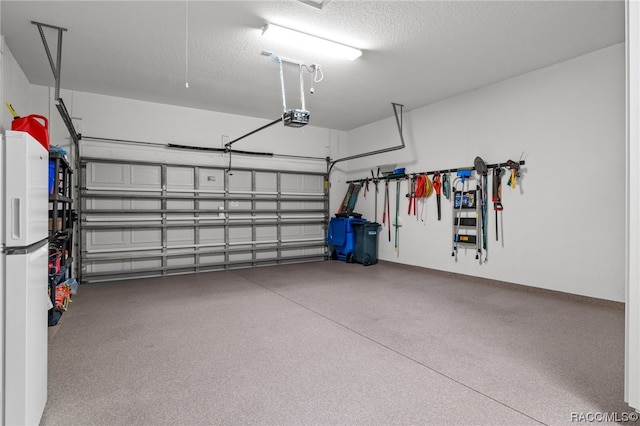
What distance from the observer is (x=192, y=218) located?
21.2ft

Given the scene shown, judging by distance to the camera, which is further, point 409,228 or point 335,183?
point 335,183

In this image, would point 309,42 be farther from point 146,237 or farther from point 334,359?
point 146,237

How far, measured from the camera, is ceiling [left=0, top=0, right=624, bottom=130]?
3.33m

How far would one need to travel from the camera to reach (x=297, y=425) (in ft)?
6.01

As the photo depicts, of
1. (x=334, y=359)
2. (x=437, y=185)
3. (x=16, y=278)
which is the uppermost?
(x=437, y=185)

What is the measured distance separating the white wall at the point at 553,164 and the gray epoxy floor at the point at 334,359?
0.54 m

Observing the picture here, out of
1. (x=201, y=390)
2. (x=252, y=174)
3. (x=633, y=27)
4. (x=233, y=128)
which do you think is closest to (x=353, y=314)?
(x=201, y=390)

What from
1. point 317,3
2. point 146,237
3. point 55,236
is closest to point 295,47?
point 317,3

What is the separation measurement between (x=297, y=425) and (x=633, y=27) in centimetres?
284

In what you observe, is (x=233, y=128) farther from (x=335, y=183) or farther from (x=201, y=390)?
(x=201, y=390)

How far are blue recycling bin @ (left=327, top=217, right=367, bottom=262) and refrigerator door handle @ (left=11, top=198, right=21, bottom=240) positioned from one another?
20.8 feet

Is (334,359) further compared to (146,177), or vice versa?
(146,177)

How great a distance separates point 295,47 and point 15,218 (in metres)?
3.46

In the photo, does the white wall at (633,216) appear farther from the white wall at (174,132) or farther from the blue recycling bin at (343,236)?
the white wall at (174,132)
